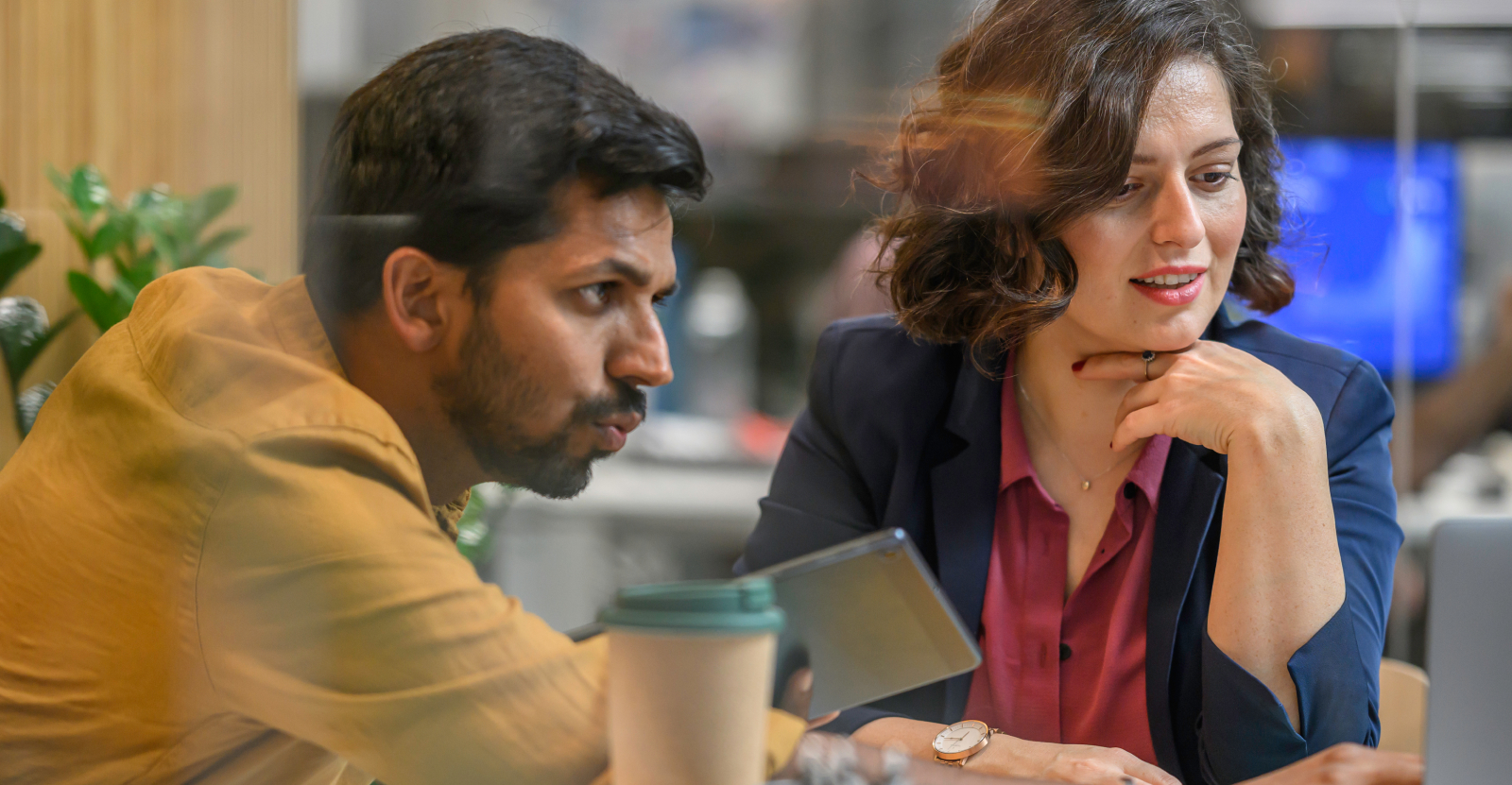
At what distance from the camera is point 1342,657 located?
2.84 feet

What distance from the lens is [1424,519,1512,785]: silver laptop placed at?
0.75 m

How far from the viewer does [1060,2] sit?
0.87 m

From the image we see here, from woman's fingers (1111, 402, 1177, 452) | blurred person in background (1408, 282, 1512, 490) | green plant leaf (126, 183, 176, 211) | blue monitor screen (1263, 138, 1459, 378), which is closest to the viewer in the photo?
woman's fingers (1111, 402, 1177, 452)

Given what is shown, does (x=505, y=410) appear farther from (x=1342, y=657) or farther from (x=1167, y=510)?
(x=1342, y=657)

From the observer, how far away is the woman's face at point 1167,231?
0.85 metres

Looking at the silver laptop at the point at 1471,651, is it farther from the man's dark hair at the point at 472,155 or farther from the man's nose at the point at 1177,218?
the man's dark hair at the point at 472,155

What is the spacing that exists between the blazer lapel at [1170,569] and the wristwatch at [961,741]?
0.14 m

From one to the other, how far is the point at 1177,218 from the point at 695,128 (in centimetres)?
38

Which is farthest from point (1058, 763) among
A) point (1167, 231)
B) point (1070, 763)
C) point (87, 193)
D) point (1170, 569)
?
point (87, 193)

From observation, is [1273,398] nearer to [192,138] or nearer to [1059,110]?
[1059,110]

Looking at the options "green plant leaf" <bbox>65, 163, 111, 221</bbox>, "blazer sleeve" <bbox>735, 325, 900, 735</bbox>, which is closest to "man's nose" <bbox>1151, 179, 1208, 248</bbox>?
"blazer sleeve" <bbox>735, 325, 900, 735</bbox>

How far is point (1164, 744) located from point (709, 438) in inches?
18.7

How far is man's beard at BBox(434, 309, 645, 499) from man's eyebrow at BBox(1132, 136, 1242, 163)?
0.42m

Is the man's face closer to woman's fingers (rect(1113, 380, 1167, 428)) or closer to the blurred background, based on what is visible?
the blurred background
